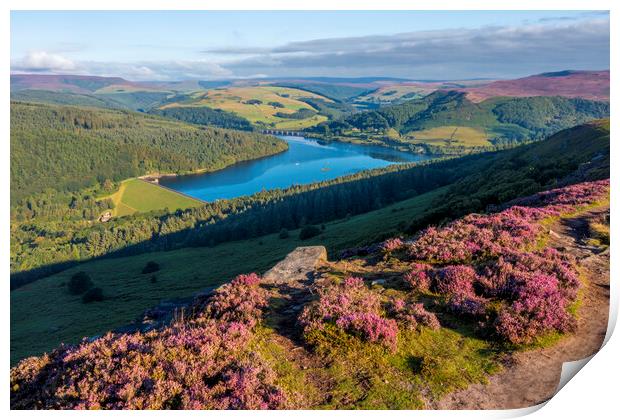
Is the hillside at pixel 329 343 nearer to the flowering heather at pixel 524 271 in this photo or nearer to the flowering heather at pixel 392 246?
the flowering heather at pixel 524 271

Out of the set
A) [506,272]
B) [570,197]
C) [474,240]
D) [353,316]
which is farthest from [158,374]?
[570,197]

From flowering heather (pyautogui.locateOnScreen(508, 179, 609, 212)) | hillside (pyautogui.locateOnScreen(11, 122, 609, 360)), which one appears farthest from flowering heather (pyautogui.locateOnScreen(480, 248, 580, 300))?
hillside (pyautogui.locateOnScreen(11, 122, 609, 360))

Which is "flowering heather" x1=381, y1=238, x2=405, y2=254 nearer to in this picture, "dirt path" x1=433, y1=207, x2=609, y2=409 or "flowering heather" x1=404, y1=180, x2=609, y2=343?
"flowering heather" x1=404, y1=180, x2=609, y2=343

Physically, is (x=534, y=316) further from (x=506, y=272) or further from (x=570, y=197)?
(x=570, y=197)

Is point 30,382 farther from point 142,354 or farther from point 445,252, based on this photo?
point 445,252

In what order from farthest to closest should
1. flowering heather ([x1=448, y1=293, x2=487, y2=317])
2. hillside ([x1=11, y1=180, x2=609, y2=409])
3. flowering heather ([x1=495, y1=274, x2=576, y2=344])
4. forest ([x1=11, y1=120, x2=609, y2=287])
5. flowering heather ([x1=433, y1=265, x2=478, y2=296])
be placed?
1. forest ([x1=11, y1=120, x2=609, y2=287])
2. flowering heather ([x1=433, y1=265, x2=478, y2=296])
3. flowering heather ([x1=448, y1=293, x2=487, y2=317])
4. flowering heather ([x1=495, y1=274, x2=576, y2=344])
5. hillside ([x1=11, y1=180, x2=609, y2=409])

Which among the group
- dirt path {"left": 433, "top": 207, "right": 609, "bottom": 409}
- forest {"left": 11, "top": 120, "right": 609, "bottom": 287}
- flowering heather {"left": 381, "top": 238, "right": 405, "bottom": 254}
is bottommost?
forest {"left": 11, "top": 120, "right": 609, "bottom": 287}

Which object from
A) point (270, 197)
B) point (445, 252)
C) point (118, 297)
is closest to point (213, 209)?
point (270, 197)
